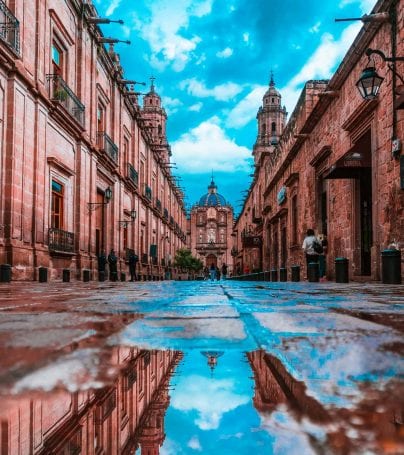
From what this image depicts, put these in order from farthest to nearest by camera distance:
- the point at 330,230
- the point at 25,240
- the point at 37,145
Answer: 1. the point at 330,230
2. the point at 37,145
3. the point at 25,240

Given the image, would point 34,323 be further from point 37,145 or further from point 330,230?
point 330,230

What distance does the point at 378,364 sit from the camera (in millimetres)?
937

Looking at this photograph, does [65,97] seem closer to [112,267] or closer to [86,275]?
[86,275]

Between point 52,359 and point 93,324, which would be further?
point 93,324

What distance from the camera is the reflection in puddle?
0.55 metres

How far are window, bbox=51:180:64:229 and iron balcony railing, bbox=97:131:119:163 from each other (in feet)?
13.2

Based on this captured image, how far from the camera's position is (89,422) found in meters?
0.64

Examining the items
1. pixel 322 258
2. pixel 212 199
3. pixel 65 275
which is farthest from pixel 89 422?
pixel 212 199

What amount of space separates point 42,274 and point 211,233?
76195 mm

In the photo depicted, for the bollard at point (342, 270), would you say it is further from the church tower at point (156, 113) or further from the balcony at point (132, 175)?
the church tower at point (156, 113)

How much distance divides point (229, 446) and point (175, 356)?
0.52 metres

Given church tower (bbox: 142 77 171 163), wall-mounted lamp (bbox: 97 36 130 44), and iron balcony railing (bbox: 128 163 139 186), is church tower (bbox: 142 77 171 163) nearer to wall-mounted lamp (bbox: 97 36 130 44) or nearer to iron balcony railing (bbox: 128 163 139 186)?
iron balcony railing (bbox: 128 163 139 186)

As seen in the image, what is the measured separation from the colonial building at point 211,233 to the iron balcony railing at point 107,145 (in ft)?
213

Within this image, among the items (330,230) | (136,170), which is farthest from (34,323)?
(136,170)
